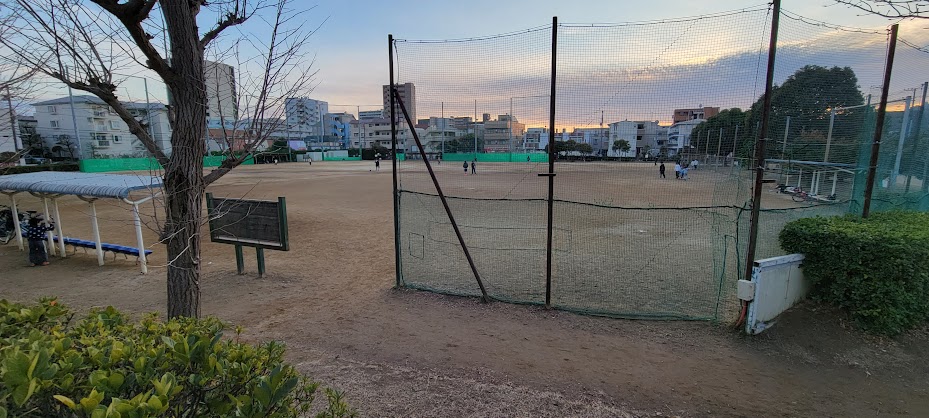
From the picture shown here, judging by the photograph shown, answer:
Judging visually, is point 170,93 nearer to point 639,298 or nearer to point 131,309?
point 131,309

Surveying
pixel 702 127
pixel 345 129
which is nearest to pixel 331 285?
pixel 702 127

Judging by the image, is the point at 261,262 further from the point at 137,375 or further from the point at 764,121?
the point at 764,121

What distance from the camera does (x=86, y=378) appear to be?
1.68m

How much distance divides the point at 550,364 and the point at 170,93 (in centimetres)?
406

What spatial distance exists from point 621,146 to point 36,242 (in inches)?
457

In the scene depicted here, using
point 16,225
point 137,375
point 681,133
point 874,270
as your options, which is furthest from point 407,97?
point 16,225

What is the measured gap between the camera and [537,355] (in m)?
4.42

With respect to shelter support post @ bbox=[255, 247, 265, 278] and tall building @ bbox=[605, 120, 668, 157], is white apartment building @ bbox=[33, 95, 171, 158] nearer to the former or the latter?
shelter support post @ bbox=[255, 247, 265, 278]

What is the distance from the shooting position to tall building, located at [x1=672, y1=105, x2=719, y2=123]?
17.1 ft

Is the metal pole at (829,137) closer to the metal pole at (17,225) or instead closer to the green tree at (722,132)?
the green tree at (722,132)

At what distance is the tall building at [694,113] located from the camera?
17.1 feet

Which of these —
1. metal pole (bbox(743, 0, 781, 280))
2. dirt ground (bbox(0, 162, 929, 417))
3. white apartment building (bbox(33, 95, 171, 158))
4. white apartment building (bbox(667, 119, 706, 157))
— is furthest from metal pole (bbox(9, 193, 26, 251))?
white apartment building (bbox(33, 95, 171, 158))

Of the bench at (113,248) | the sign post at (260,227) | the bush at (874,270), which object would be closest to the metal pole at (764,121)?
the bush at (874,270)

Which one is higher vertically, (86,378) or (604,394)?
(86,378)
